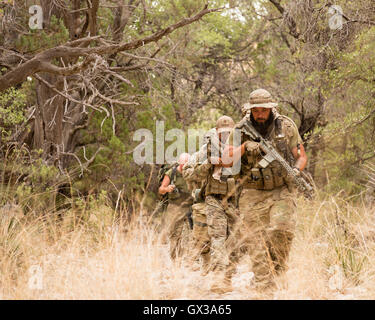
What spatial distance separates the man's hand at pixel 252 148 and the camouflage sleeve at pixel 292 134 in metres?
0.37

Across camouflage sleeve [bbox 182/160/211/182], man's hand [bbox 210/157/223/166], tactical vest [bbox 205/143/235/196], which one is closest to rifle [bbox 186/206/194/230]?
camouflage sleeve [bbox 182/160/211/182]

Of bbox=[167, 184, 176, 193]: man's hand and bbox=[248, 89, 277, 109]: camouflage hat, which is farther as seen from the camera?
bbox=[167, 184, 176, 193]: man's hand

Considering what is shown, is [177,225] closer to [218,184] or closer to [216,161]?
[218,184]

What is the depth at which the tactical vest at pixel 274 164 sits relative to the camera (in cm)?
538

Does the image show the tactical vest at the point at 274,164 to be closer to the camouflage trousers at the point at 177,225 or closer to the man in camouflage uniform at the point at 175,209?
the man in camouflage uniform at the point at 175,209

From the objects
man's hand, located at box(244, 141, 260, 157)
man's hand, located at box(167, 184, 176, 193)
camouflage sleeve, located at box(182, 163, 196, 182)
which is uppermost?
man's hand, located at box(244, 141, 260, 157)

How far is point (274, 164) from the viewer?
5289 mm

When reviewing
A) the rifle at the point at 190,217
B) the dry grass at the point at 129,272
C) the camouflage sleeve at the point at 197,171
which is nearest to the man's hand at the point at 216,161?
the camouflage sleeve at the point at 197,171

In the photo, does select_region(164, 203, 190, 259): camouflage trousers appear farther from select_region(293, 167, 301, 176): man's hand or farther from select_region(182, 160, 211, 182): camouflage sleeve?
select_region(293, 167, 301, 176): man's hand

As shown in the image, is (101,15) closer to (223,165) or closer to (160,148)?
(160,148)

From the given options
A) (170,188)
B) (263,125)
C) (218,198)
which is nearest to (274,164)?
(263,125)

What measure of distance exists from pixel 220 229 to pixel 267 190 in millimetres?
779

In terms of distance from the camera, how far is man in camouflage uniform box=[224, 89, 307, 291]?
530cm

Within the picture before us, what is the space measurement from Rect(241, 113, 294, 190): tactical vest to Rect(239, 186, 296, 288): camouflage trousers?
0.11 meters
